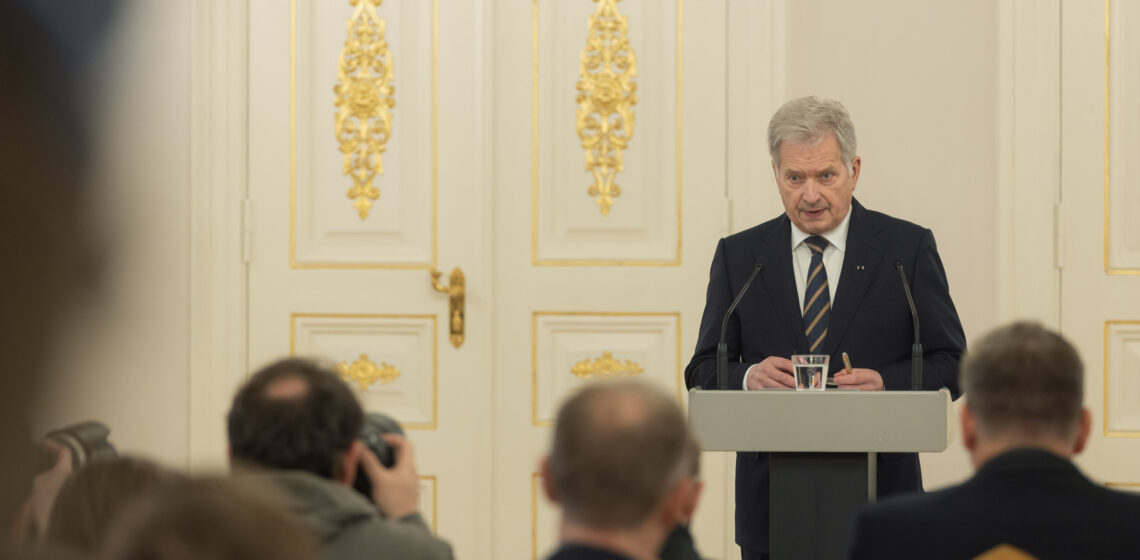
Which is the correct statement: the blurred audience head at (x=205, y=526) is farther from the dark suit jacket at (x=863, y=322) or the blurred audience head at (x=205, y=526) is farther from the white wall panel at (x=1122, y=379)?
the white wall panel at (x=1122, y=379)

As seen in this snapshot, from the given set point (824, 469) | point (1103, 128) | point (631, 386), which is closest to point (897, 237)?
point (824, 469)

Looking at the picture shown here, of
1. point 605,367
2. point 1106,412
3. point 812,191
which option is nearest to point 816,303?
point 812,191

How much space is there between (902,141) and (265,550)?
3852mm

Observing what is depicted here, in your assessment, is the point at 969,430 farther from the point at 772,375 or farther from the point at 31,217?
the point at 31,217

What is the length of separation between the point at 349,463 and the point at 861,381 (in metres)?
1.23

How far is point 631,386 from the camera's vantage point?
1354 mm

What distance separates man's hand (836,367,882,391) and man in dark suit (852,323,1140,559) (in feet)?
2.69

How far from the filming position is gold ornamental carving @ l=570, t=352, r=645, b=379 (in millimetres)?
4395

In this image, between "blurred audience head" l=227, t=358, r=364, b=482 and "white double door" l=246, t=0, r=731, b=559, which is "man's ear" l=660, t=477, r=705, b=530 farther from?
"white double door" l=246, t=0, r=731, b=559

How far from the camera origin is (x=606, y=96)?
4.41 m

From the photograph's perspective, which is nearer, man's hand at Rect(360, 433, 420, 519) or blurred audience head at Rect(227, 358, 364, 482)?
blurred audience head at Rect(227, 358, 364, 482)

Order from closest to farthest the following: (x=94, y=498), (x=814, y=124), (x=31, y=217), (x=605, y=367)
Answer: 1. (x=31, y=217)
2. (x=94, y=498)
3. (x=814, y=124)
4. (x=605, y=367)

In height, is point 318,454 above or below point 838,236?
below

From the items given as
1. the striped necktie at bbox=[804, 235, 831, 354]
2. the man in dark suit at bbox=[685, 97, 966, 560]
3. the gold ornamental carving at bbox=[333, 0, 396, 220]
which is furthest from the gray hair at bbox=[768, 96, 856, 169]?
the gold ornamental carving at bbox=[333, 0, 396, 220]
